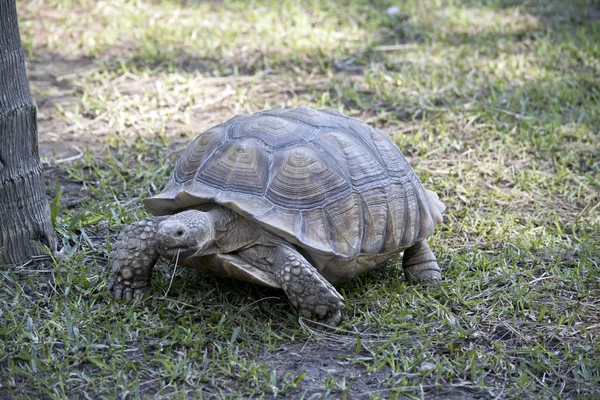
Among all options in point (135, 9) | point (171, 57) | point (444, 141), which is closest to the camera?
point (444, 141)

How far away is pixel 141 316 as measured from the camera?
2.88 meters

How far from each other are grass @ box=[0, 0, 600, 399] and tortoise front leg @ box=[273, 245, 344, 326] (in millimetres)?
93

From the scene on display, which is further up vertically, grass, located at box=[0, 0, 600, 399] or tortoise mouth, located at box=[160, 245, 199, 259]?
tortoise mouth, located at box=[160, 245, 199, 259]

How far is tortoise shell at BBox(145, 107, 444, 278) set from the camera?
115 inches

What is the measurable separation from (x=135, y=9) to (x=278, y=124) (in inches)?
169

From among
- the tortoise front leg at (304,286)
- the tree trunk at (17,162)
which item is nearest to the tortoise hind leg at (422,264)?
the tortoise front leg at (304,286)

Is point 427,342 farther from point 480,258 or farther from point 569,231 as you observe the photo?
point 569,231

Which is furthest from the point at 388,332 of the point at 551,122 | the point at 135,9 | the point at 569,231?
the point at 135,9

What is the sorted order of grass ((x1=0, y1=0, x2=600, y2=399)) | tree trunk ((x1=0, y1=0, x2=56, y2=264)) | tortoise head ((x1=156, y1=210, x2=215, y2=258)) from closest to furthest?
grass ((x1=0, y1=0, x2=600, y2=399)) < tortoise head ((x1=156, y1=210, x2=215, y2=258)) < tree trunk ((x1=0, y1=0, x2=56, y2=264))

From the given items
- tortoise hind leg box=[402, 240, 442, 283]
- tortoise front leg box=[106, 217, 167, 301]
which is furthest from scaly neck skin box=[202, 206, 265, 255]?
tortoise hind leg box=[402, 240, 442, 283]

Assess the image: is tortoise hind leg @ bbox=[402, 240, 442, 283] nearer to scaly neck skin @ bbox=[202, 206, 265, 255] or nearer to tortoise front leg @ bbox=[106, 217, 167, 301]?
scaly neck skin @ bbox=[202, 206, 265, 255]

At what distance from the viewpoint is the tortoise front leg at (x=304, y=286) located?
2836mm

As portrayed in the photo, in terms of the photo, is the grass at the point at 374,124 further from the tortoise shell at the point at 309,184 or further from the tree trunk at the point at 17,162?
the tortoise shell at the point at 309,184

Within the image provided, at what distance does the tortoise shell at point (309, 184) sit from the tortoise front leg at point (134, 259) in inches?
7.6
